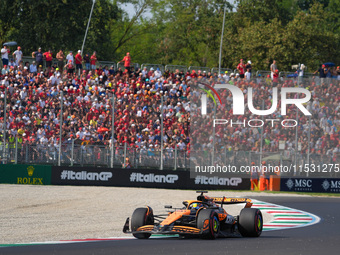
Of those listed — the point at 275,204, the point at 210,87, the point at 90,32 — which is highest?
the point at 90,32

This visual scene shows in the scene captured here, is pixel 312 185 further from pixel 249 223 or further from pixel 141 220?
pixel 141 220

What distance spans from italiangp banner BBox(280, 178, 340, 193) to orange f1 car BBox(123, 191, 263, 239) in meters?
16.9

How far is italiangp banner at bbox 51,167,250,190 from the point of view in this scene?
30.7m

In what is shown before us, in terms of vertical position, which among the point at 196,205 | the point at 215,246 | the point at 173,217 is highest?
the point at 196,205

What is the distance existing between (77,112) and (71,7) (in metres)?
23.0

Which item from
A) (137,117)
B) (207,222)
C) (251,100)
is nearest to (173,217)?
(207,222)

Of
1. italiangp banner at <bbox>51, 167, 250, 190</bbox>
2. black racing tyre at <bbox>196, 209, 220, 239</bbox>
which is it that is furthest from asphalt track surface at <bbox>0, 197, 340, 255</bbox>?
italiangp banner at <bbox>51, 167, 250, 190</bbox>

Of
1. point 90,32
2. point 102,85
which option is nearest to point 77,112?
point 102,85

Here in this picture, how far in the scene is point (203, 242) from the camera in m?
12.1

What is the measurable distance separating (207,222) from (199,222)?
0.15 metres

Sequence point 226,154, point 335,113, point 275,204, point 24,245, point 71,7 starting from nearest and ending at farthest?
point 24,245, point 275,204, point 226,154, point 335,113, point 71,7

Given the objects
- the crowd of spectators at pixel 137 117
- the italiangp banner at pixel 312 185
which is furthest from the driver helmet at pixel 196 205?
the italiangp banner at pixel 312 185

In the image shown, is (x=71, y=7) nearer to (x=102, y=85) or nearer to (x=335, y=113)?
(x=102, y=85)

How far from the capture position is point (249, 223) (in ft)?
43.5
